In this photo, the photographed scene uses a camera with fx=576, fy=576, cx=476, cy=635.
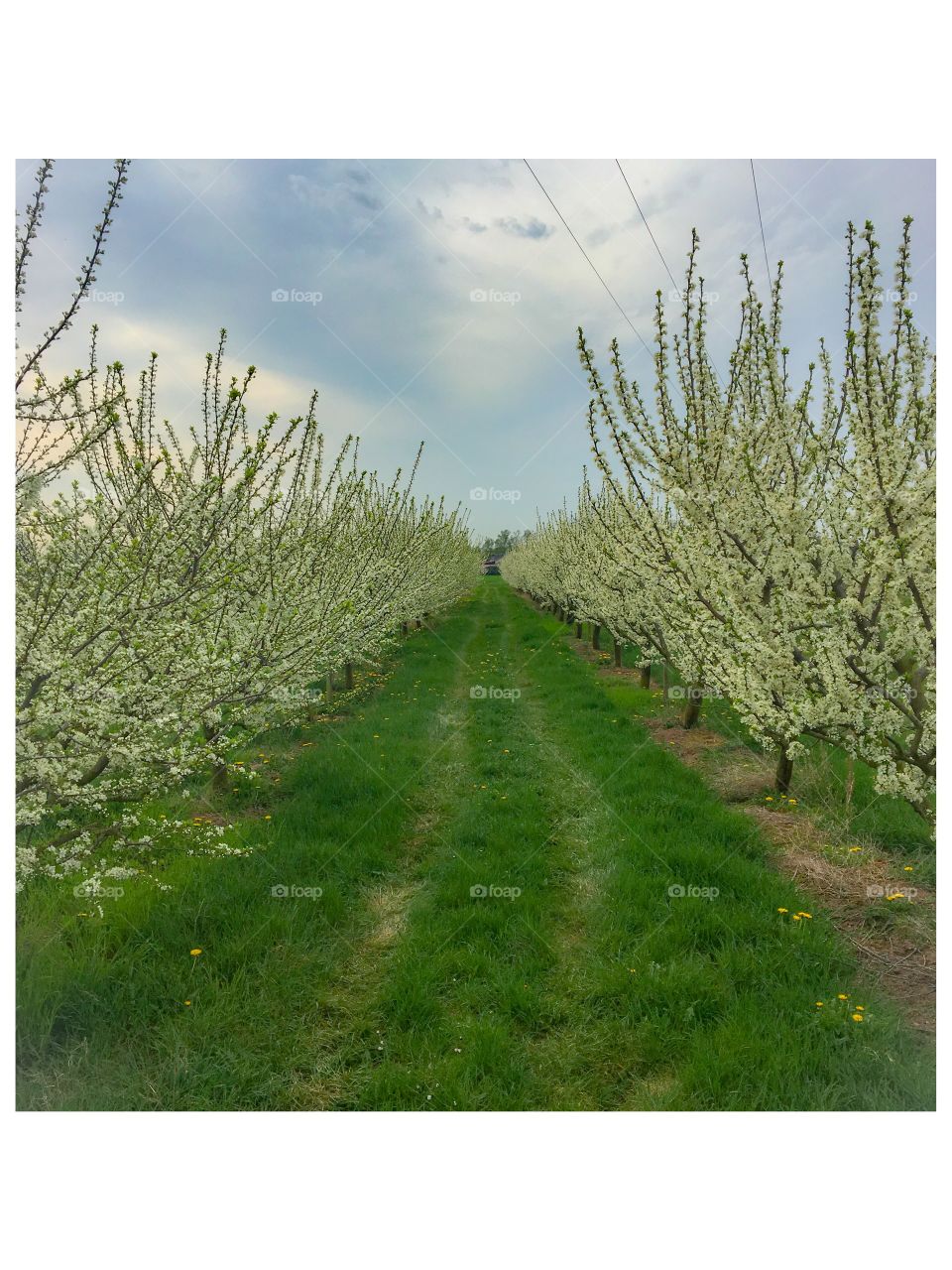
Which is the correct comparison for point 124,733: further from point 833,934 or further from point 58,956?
point 833,934

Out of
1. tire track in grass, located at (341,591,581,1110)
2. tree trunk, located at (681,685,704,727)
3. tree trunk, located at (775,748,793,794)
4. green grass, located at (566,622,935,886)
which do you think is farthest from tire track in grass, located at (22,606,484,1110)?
tree trunk, located at (681,685,704,727)

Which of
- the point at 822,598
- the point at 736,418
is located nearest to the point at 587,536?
the point at 736,418

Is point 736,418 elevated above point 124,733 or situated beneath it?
elevated above

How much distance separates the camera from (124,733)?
3494 mm

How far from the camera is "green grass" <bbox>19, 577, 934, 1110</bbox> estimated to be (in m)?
3.19

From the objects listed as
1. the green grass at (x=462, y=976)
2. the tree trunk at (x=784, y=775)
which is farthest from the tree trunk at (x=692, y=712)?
the green grass at (x=462, y=976)

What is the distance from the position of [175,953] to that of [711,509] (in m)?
5.22

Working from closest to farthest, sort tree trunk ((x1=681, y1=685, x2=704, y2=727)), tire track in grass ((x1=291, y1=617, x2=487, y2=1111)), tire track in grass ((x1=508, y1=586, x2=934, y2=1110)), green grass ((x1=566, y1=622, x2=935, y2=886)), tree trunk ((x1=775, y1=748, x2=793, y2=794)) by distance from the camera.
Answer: tire track in grass ((x1=508, y1=586, x2=934, y2=1110)), tire track in grass ((x1=291, y1=617, x2=487, y2=1111)), green grass ((x1=566, y1=622, x2=935, y2=886)), tree trunk ((x1=775, y1=748, x2=793, y2=794)), tree trunk ((x1=681, y1=685, x2=704, y2=727))

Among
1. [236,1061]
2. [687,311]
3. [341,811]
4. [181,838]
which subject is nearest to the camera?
[236,1061]

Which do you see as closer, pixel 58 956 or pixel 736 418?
pixel 58 956

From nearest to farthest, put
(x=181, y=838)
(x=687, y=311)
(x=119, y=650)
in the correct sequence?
(x=119, y=650), (x=687, y=311), (x=181, y=838)

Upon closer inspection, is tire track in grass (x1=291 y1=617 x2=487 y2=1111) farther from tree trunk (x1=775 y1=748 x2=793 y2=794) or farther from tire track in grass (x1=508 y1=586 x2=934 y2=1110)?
tree trunk (x1=775 y1=748 x2=793 y2=794)

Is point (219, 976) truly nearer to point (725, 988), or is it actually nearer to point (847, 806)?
point (725, 988)

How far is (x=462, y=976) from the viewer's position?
4070 millimetres
